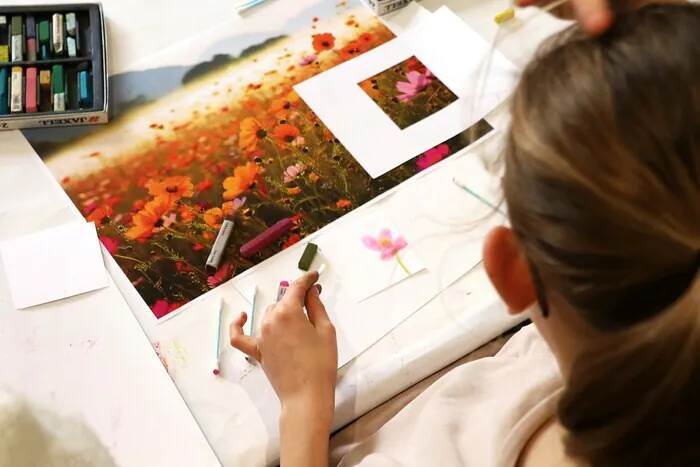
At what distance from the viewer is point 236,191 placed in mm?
749

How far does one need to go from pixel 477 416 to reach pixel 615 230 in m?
0.30

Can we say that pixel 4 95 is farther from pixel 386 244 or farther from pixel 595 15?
pixel 595 15

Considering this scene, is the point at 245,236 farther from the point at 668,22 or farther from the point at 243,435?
the point at 668,22

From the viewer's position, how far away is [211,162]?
0.77m

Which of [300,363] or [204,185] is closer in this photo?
[300,363]

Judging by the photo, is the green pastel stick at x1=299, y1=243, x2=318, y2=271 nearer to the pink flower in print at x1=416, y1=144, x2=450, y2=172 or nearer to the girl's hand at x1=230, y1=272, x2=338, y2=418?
the girl's hand at x1=230, y1=272, x2=338, y2=418

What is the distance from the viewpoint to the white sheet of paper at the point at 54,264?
0.67 m

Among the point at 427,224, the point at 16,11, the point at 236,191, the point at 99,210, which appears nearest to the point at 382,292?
the point at 427,224

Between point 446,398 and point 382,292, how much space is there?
0.13 meters

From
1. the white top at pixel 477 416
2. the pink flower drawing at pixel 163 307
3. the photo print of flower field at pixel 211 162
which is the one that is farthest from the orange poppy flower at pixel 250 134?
the white top at pixel 477 416

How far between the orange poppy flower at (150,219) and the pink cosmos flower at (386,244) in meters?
0.23

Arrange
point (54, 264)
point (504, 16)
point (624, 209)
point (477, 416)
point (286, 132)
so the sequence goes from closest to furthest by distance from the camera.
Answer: point (624, 209) < point (477, 416) < point (54, 264) < point (286, 132) < point (504, 16)

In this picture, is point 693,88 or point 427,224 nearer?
point 693,88

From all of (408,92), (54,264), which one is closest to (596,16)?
(408,92)
